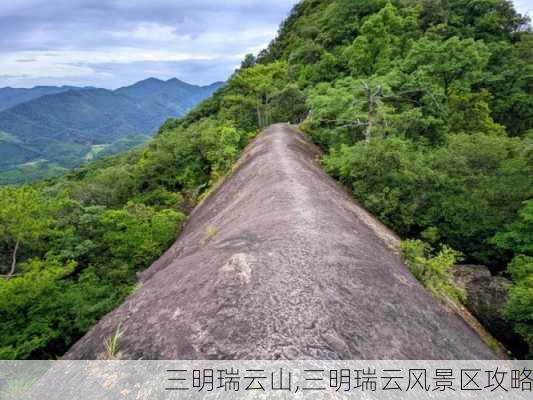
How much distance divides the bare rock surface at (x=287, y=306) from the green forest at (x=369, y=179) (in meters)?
5.87

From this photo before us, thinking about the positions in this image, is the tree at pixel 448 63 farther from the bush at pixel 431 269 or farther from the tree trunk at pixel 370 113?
the bush at pixel 431 269

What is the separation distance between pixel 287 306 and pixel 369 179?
39.9 ft

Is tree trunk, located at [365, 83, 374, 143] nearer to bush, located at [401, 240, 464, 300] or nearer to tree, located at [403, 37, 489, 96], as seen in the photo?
tree, located at [403, 37, 489, 96]

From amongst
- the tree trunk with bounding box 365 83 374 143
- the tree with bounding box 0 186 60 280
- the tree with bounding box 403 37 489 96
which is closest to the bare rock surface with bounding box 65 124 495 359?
the tree trunk with bounding box 365 83 374 143

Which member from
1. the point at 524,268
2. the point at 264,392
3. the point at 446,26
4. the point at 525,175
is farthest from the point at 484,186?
the point at 446,26

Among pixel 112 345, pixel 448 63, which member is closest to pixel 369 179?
pixel 112 345

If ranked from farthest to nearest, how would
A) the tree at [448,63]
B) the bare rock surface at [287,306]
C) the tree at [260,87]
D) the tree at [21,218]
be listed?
the tree at [260,87] → the tree at [448,63] → the tree at [21,218] → the bare rock surface at [287,306]

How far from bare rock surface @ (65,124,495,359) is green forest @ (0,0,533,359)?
5872 mm

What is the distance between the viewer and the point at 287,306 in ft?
17.3

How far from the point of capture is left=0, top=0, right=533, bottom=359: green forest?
1336cm

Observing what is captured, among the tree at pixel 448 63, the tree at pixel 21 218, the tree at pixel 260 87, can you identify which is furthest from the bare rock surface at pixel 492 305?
the tree at pixel 260 87

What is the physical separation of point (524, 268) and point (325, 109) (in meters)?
15.2

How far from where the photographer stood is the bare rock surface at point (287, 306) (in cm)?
480

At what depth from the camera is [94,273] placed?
1662 centimetres
